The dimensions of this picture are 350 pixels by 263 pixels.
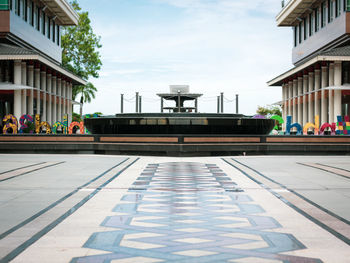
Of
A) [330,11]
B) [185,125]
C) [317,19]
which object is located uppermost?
[317,19]

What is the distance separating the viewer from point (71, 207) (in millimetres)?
7707

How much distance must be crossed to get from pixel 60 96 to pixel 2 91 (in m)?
14.1

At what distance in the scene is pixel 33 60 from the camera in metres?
40.5

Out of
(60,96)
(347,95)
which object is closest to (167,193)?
(347,95)

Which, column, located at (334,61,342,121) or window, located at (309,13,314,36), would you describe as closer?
column, located at (334,61,342,121)

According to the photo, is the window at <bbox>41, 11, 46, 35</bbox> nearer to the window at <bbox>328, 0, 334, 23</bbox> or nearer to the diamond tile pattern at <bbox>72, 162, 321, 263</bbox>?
the window at <bbox>328, 0, 334, 23</bbox>

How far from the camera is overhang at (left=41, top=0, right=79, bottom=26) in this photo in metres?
52.3

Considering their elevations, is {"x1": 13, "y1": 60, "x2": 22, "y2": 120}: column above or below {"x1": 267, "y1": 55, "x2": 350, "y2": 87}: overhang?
below

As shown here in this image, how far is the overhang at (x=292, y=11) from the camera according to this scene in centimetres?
5423

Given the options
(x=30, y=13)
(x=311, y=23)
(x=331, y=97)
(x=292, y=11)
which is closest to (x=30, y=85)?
(x=30, y=13)

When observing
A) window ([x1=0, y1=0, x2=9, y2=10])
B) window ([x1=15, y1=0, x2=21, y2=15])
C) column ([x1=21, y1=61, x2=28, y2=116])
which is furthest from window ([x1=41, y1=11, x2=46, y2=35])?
column ([x1=21, y1=61, x2=28, y2=116])

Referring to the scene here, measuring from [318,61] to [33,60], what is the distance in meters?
25.7

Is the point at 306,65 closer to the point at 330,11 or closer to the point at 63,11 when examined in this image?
the point at 330,11

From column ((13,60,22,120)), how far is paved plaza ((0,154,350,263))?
2817 centimetres
